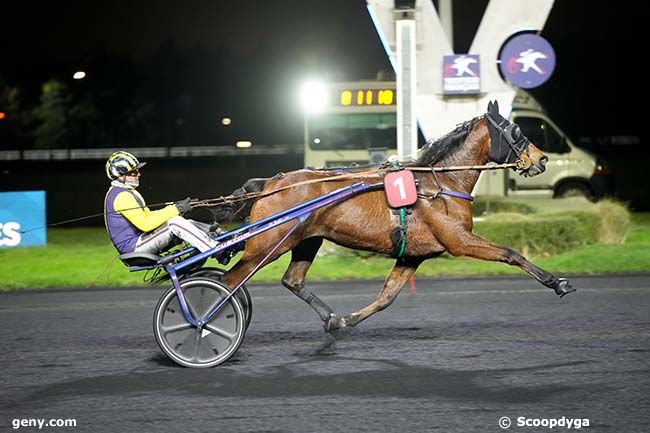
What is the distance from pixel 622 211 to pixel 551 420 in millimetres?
10875

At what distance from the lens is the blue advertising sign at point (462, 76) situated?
49.1 feet

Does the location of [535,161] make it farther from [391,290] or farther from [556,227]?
[556,227]

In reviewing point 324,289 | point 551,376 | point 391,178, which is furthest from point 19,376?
point 324,289

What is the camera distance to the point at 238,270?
25.2ft

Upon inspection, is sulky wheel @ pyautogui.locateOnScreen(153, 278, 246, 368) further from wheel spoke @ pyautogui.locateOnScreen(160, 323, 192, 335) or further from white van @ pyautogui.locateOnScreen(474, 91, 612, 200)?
white van @ pyautogui.locateOnScreen(474, 91, 612, 200)

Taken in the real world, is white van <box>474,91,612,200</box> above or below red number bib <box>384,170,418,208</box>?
above

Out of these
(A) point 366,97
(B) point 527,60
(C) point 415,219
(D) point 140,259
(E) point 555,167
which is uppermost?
(A) point 366,97

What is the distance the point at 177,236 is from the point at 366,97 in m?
14.5

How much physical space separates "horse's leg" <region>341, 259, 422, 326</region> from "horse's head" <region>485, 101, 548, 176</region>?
1.12m

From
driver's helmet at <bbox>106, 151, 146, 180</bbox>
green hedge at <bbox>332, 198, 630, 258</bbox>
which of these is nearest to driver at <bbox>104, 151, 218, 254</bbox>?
driver's helmet at <bbox>106, 151, 146, 180</bbox>

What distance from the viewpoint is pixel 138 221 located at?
295 inches

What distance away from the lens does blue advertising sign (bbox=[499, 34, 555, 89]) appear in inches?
579

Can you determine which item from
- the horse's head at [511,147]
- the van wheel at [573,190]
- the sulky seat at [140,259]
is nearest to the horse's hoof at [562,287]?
the horse's head at [511,147]

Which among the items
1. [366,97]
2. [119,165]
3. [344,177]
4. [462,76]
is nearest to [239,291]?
[344,177]
